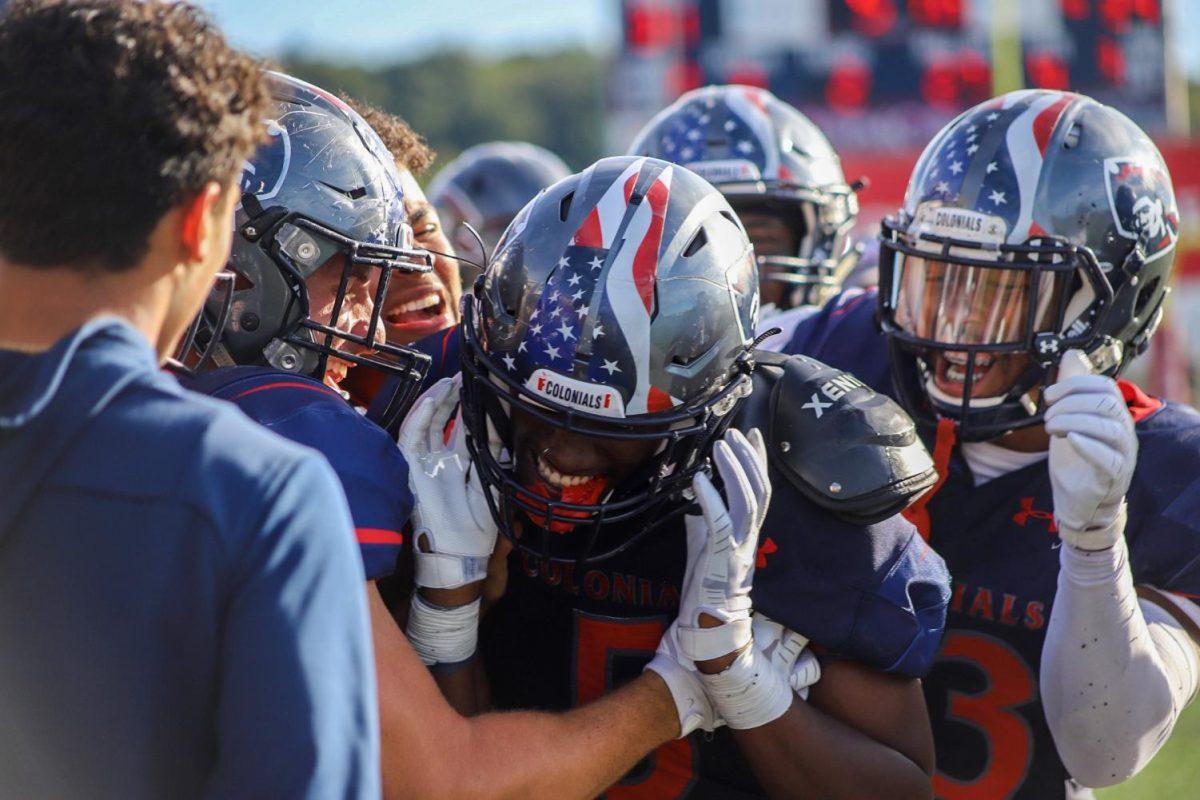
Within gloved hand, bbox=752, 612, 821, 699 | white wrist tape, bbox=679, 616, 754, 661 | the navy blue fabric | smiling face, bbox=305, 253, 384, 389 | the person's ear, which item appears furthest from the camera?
smiling face, bbox=305, 253, 384, 389

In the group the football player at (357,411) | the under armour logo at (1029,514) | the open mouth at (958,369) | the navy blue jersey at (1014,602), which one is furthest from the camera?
the open mouth at (958,369)

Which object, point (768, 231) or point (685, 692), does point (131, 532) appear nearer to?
point (685, 692)

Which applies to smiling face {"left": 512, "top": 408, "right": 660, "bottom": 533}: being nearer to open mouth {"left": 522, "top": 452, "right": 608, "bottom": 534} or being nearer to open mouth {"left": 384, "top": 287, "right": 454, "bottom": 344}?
open mouth {"left": 522, "top": 452, "right": 608, "bottom": 534}

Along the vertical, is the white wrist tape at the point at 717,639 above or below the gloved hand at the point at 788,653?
above

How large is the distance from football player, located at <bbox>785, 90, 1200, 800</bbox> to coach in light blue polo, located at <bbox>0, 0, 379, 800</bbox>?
1558mm

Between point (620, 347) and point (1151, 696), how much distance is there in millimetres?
1203

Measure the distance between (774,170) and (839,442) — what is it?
2.05 meters

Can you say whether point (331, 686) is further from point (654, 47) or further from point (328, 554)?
point (654, 47)

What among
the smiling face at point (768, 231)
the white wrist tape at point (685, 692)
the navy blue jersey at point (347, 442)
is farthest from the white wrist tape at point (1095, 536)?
the smiling face at point (768, 231)

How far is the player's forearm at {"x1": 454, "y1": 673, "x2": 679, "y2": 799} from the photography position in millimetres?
2055

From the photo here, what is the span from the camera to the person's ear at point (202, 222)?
1.59 metres

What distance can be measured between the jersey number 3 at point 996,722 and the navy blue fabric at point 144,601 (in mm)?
1698

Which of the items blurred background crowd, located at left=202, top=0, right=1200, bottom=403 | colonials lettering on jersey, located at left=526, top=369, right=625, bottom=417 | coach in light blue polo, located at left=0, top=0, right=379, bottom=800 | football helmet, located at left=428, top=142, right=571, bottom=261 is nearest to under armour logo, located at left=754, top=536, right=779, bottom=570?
colonials lettering on jersey, located at left=526, top=369, right=625, bottom=417

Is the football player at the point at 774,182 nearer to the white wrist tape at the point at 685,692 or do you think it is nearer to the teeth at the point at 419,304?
the teeth at the point at 419,304
